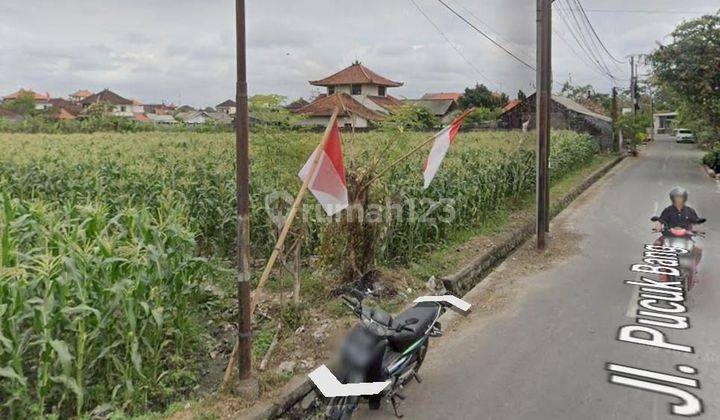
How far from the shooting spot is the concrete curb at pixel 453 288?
4.02 m

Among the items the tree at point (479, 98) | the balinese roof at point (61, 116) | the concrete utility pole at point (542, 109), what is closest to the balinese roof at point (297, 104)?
the concrete utility pole at point (542, 109)

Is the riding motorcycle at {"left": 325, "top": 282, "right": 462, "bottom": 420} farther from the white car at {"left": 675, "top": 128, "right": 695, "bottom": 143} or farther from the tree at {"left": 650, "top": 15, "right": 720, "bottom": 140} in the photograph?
the white car at {"left": 675, "top": 128, "right": 695, "bottom": 143}

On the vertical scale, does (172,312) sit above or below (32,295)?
below

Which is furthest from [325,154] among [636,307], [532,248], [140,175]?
[532,248]

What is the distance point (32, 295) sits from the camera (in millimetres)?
3641

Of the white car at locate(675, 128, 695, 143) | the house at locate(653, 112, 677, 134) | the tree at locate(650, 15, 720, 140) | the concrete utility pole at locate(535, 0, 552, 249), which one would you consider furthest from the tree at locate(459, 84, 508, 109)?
the house at locate(653, 112, 677, 134)

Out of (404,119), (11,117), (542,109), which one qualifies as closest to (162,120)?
(11,117)

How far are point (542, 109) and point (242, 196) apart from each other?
23.6 ft

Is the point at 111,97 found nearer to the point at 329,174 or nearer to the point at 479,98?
the point at 479,98

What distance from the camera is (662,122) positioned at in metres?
96.5

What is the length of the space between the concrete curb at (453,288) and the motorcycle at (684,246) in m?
2.55

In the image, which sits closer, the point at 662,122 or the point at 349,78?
the point at 349,78

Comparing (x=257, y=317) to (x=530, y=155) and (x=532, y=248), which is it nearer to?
(x=532, y=248)

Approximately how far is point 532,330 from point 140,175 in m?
6.35
